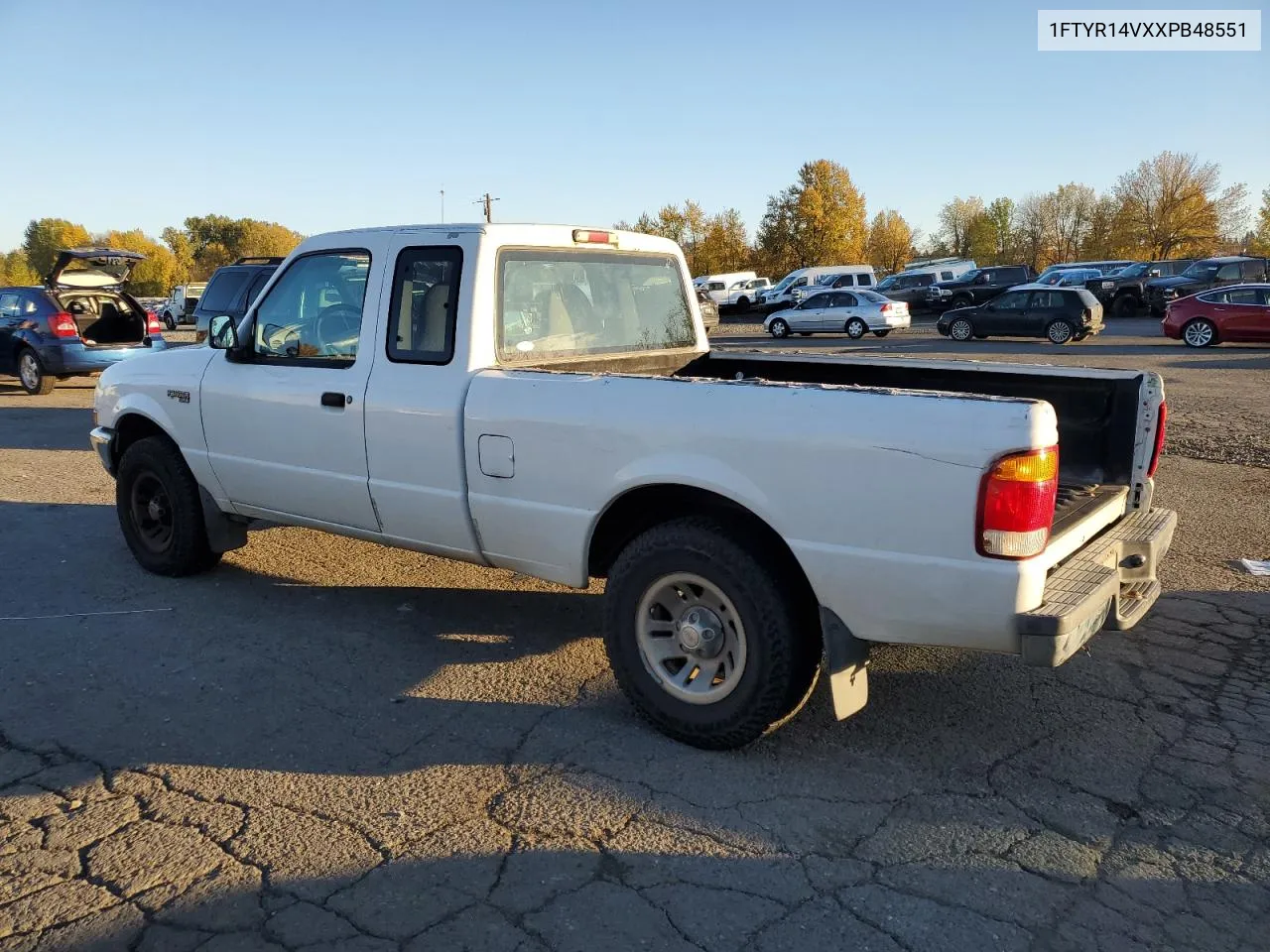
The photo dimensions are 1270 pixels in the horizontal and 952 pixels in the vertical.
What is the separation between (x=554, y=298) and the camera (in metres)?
4.70

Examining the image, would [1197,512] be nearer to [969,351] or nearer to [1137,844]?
[1137,844]

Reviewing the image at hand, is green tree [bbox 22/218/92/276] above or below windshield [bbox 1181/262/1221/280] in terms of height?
above

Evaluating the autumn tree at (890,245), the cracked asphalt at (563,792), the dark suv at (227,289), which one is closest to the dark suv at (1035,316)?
the dark suv at (227,289)

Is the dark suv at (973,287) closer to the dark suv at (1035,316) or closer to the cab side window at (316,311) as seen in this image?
the dark suv at (1035,316)

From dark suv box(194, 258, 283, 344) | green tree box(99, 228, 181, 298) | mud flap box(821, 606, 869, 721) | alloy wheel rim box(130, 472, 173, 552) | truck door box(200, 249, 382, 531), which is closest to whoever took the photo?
mud flap box(821, 606, 869, 721)

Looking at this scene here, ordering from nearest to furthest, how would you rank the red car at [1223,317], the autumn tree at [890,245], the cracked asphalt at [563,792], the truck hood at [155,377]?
1. the cracked asphalt at [563,792]
2. the truck hood at [155,377]
3. the red car at [1223,317]
4. the autumn tree at [890,245]

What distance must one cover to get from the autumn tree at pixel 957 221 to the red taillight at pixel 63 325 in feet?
303

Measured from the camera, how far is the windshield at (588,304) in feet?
14.6

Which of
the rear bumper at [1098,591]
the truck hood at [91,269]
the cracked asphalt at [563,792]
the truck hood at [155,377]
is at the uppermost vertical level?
the truck hood at [91,269]

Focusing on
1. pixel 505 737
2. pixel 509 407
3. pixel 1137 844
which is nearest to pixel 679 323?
pixel 509 407

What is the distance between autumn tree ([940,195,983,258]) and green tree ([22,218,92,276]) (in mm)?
99328

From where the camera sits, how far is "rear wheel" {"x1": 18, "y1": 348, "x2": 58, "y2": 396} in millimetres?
14516

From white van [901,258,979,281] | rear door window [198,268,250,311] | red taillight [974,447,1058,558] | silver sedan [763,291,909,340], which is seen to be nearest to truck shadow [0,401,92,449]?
rear door window [198,268,250,311]

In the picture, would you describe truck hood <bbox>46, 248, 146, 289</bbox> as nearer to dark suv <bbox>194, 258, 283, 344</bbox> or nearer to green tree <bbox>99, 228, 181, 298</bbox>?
dark suv <bbox>194, 258, 283, 344</bbox>
